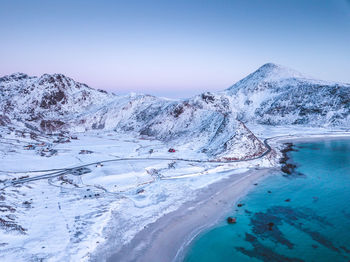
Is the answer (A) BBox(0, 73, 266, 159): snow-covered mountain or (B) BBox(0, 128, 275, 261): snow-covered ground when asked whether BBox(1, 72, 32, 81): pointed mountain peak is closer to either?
(A) BBox(0, 73, 266, 159): snow-covered mountain

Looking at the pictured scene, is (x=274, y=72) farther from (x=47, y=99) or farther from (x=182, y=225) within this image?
(x=182, y=225)

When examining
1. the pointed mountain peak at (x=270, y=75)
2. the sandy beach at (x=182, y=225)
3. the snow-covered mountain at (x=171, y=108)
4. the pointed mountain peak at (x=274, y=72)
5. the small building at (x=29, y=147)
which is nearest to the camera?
the sandy beach at (x=182, y=225)

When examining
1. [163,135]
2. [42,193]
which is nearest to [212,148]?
[163,135]

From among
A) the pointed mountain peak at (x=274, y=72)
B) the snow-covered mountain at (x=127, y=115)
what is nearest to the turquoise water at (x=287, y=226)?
the snow-covered mountain at (x=127, y=115)

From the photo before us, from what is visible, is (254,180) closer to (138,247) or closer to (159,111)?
(138,247)

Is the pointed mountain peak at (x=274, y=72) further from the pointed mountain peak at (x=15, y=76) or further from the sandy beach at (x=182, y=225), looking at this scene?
the pointed mountain peak at (x=15, y=76)

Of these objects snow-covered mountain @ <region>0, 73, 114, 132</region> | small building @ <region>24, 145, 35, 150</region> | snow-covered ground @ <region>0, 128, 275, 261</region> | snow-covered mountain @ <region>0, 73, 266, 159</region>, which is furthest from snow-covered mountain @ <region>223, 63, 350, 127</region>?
small building @ <region>24, 145, 35, 150</region>

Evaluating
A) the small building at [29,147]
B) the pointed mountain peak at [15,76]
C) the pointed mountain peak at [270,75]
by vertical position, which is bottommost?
the small building at [29,147]
